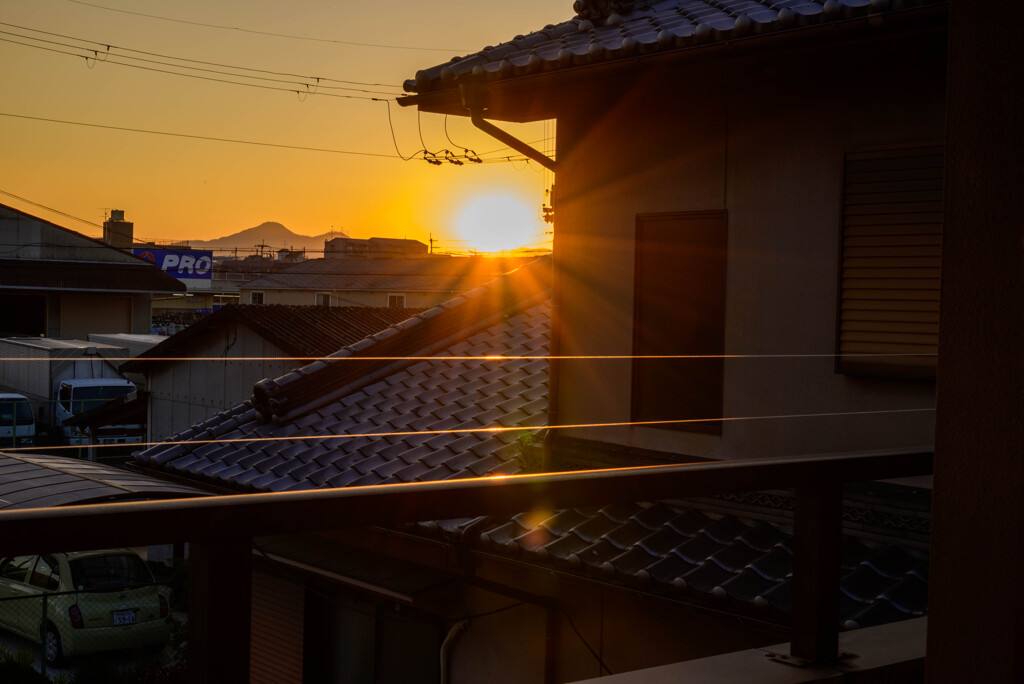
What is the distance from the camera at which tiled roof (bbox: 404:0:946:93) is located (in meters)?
4.61

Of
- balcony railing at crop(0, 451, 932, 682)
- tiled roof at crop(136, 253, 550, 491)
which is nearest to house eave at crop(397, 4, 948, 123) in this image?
tiled roof at crop(136, 253, 550, 491)

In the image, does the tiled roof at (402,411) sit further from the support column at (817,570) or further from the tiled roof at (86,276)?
the tiled roof at (86,276)

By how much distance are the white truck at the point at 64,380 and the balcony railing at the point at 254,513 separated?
7.23ft

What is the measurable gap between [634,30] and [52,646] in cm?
675

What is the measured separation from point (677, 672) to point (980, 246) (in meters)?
0.89

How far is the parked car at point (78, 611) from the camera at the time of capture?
7.82 m

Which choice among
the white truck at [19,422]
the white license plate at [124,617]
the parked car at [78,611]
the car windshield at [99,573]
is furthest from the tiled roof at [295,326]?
the white license plate at [124,617]

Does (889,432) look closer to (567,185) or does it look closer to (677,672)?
(567,185)

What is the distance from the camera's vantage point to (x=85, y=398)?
1952 cm

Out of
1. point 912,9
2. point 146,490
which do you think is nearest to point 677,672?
point 912,9

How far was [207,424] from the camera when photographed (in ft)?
29.7

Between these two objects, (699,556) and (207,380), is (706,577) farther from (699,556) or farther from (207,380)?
(207,380)

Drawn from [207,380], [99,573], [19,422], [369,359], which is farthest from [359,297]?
[369,359]

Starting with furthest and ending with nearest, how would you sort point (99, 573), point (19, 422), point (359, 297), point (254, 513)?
point (359, 297) < point (19, 422) < point (99, 573) < point (254, 513)
